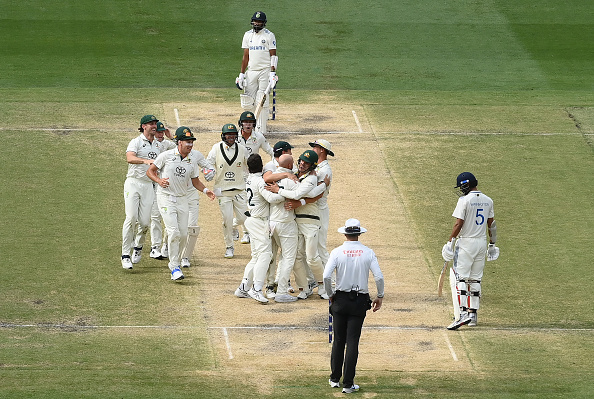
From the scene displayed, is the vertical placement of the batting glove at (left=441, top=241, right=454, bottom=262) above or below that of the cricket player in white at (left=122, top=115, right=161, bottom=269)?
below

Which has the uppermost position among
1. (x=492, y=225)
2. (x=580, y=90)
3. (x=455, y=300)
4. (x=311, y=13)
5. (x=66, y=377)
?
(x=311, y=13)

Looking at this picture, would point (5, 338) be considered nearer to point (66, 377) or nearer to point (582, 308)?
point (66, 377)

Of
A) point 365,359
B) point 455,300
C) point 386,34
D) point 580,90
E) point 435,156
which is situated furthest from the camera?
point 386,34

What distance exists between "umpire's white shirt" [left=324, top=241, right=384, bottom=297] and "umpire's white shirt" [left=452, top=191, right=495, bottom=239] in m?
2.63

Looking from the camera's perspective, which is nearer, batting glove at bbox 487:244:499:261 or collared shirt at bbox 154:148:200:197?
batting glove at bbox 487:244:499:261

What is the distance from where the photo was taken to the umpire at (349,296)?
1277 cm

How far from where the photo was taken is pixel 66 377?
512 inches

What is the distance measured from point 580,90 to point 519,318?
1293 cm

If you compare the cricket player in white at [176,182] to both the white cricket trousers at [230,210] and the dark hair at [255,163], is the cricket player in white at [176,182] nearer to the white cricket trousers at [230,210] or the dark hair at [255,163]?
the dark hair at [255,163]

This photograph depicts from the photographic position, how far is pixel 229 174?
17250 mm

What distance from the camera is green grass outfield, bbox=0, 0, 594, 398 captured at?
1370 centimetres

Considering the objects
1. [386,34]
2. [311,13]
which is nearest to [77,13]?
[311,13]

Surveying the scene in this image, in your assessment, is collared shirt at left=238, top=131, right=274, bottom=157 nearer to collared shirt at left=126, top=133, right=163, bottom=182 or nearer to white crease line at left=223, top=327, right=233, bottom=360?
collared shirt at left=126, top=133, right=163, bottom=182

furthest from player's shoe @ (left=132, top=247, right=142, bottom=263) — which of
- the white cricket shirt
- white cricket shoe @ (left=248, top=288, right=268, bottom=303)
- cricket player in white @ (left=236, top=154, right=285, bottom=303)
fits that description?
the white cricket shirt
